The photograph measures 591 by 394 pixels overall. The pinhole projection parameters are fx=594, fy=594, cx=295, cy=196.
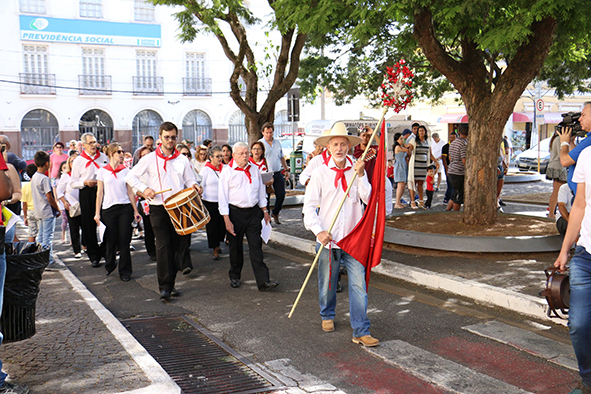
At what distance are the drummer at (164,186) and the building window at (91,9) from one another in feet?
112

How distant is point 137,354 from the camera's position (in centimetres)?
495

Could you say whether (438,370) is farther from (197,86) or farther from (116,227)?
(197,86)

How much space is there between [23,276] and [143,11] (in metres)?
38.2

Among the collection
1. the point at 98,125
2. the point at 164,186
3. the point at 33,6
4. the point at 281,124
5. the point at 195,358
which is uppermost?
the point at 33,6

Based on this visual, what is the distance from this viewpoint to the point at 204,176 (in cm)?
1018

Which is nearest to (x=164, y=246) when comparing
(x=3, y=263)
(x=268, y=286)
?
(x=268, y=286)

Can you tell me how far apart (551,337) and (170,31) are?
127 ft

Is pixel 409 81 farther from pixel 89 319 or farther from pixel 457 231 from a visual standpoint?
pixel 89 319

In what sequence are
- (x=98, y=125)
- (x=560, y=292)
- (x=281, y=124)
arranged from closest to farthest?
(x=560, y=292), (x=98, y=125), (x=281, y=124)

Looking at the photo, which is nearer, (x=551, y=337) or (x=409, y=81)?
(x=551, y=337)

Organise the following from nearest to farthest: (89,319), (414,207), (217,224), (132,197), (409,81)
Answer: (89,319), (409,81), (132,197), (217,224), (414,207)

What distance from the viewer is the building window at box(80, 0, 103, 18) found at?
37875mm

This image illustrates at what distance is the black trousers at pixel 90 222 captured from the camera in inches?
384

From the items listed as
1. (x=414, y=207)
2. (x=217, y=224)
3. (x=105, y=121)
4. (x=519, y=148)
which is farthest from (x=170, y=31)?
(x=217, y=224)
